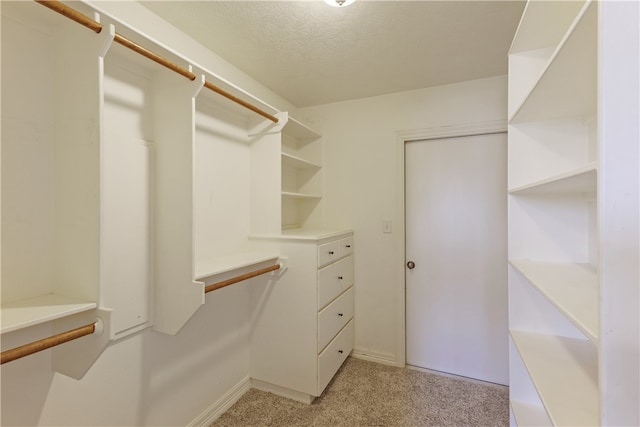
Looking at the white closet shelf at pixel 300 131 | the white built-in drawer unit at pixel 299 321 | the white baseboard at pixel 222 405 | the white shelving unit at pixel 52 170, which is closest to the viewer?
the white shelving unit at pixel 52 170

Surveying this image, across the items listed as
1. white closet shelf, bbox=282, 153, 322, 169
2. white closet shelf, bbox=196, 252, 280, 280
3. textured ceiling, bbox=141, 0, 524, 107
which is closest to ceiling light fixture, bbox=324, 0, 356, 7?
textured ceiling, bbox=141, 0, 524, 107

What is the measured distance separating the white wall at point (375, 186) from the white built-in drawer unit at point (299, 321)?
0.46 meters

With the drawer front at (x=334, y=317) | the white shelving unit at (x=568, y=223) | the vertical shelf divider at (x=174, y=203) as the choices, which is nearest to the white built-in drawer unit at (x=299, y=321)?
the drawer front at (x=334, y=317)

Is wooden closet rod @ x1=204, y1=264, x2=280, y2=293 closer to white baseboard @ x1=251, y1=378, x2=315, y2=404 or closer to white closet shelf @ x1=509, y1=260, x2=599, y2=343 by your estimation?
white baseboard @ x1=251, y1=378, x2=315, y2=404

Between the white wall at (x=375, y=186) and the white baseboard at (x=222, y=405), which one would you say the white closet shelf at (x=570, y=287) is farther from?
the white baseboard at (x=222, y=405)

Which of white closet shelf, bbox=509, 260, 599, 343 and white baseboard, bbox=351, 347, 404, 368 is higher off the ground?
white closet shelf, bbox=509, 260, 599, 343

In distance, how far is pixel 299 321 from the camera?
190 centimetres

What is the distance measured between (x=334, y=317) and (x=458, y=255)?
3.78 feet

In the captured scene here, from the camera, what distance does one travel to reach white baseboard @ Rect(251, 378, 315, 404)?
6.30ft

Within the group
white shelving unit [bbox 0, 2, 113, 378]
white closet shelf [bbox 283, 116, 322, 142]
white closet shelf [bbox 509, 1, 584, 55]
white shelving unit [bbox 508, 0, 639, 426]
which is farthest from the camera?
white closet shelf [bbox 283, 116, 322, 142]

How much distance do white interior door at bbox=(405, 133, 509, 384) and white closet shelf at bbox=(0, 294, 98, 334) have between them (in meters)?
2.22

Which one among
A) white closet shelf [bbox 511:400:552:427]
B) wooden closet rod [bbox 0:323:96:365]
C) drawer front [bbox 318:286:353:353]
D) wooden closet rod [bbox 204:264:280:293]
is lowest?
white closet shelf [bbox 511:400:552:427]

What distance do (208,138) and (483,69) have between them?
2.02 metres

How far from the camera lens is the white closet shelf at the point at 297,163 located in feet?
7.51
